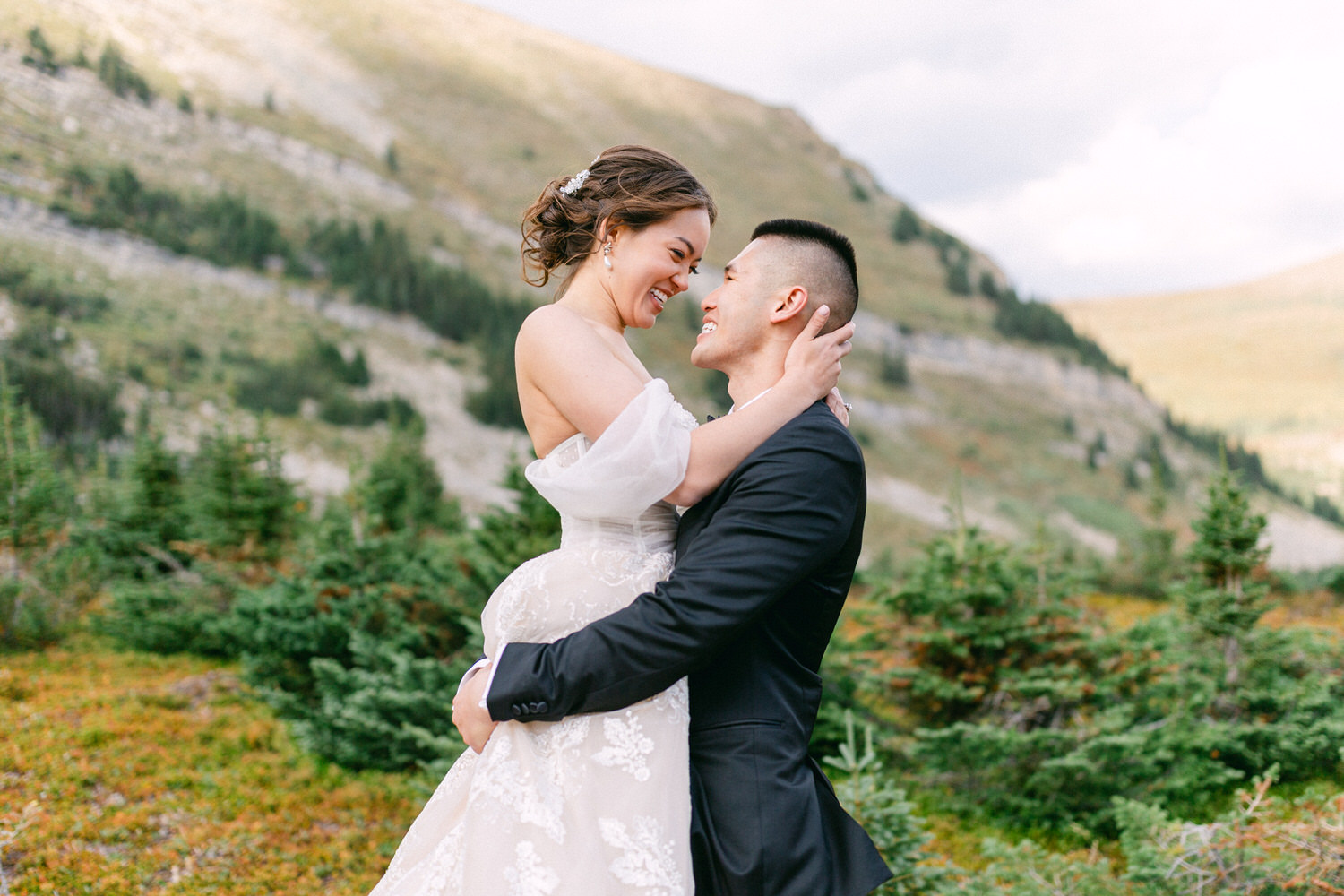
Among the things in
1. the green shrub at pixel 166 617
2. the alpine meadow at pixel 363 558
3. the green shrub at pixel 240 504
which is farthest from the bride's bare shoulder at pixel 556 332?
the green shrub at pixel 240 504

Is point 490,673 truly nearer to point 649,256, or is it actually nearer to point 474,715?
point 474,715

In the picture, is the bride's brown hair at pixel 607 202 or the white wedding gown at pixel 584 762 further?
the bride's brown hair at pixel 607 202

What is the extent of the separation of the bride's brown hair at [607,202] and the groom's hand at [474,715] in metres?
1.28

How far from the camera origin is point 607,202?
→ 8.06 ft

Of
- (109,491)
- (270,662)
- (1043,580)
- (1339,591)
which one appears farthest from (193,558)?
(1339,591)

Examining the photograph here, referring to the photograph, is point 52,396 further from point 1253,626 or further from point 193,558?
point 1253,626

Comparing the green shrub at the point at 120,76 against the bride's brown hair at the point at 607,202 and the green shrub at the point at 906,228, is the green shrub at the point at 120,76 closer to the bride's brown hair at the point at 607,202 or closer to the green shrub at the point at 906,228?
the bride's brown hair at the point at 607,202

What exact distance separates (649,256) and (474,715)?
1358mm

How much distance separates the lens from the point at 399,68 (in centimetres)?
6931

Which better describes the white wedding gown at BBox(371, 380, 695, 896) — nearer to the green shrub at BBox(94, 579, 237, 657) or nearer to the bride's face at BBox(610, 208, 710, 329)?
the bride's face at BBox(610, 208, 710, 329)

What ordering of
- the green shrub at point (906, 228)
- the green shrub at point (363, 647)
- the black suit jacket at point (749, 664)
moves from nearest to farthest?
the black suit jacket at point (749, 664) < the green shrub at point (363, 647) < the green shrub at point (906, 228)

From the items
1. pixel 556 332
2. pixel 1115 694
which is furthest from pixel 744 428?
pixel 1115 694

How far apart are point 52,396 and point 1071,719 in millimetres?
29552

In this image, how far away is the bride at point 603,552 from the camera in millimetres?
1963
